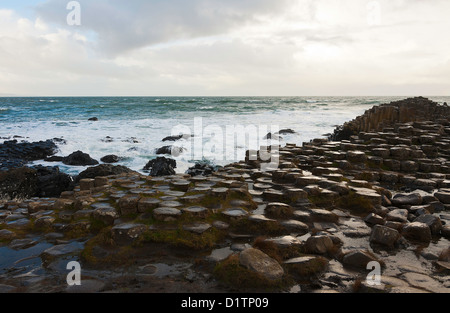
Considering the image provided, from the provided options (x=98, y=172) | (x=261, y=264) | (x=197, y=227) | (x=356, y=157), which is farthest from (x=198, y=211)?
(x=98, y=172)

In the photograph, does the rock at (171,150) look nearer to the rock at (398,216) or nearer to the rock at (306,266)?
the rock at (398,216)

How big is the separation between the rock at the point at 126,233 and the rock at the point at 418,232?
3195 mm

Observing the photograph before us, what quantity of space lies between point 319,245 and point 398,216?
5.50 ft

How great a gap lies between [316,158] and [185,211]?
4.92 meters

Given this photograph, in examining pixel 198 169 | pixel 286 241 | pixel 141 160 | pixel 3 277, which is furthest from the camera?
pixel 141 160

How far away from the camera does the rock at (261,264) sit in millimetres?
2797

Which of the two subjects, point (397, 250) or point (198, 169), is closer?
point (397, 250)

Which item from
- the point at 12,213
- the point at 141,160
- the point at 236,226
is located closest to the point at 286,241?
the point at 236,226

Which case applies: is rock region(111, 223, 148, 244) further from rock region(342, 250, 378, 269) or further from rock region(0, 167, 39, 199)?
rock region(0, 167, 39, 199)

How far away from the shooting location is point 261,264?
2875 millimetres

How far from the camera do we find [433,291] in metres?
2.65

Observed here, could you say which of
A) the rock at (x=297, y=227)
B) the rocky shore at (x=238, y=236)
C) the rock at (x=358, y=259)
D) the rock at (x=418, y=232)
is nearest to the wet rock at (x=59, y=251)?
the rocky shore at (x=238, y=236)

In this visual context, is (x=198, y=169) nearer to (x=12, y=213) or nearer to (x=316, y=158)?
(x=316, y=158)
